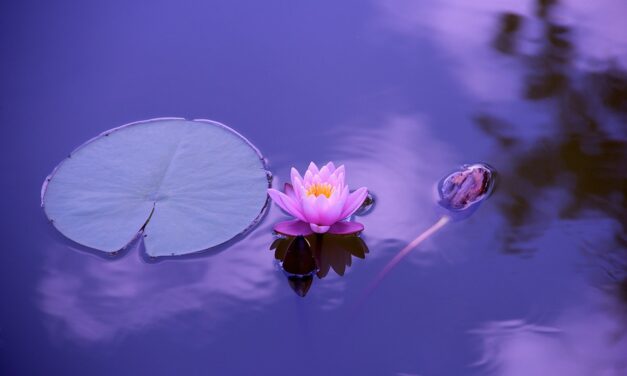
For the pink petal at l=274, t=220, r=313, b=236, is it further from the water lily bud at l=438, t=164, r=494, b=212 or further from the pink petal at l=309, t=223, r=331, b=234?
the water lily bud at l=438, t=164, r=494, b=212

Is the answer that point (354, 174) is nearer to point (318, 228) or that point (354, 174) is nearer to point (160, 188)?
point (318, 228)

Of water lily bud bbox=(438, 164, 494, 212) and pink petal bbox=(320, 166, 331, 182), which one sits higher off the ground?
water lily bud bbox=(438, 164, 494, 212)

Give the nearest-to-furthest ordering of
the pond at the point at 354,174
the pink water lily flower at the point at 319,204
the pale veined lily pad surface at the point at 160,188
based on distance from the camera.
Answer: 1. the pond at the point at 354,174
2. the pink water lily flower at the point at 319,204
3. the pale veined lily pad surface at the point at 160,188

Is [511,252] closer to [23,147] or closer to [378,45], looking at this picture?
[378,45]

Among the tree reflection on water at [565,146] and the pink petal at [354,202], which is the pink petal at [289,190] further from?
the tree reflection on water at [565,146]

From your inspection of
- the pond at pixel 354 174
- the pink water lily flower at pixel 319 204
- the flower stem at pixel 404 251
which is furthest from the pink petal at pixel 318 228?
the flower stem at pixel 404 251

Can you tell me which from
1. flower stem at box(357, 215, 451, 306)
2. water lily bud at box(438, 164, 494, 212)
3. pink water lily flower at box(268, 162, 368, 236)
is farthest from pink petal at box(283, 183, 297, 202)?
water lily bud at box(438, 164, 494, 212)

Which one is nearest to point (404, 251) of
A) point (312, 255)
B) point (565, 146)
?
point (312, 255)
